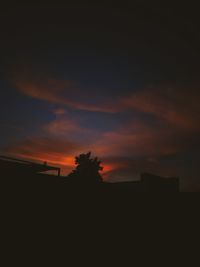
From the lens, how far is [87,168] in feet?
158

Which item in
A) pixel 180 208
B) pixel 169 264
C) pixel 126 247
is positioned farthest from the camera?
pixel 180 208

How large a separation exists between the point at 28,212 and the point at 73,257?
6.47 feet

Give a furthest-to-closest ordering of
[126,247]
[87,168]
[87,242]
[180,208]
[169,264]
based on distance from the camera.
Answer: [87,168] → [180,208] → [169,264] → [126,247] → [87,242]

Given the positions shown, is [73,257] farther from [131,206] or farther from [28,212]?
[131,206]

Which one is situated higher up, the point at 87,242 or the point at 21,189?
the point at 21,189

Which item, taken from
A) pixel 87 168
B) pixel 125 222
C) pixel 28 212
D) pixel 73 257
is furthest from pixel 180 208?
pixel 87 168

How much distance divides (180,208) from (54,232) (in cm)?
582

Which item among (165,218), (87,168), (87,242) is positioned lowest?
(87,242)

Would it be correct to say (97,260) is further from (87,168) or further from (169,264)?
(87,168)

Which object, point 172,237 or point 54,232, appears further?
point 172,237

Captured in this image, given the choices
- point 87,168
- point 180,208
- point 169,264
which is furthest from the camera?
point 87,168

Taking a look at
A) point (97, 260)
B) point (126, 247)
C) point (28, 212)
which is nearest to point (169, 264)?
point (126, 247)

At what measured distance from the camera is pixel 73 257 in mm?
8781

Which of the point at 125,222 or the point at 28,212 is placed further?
the point at 125,222
